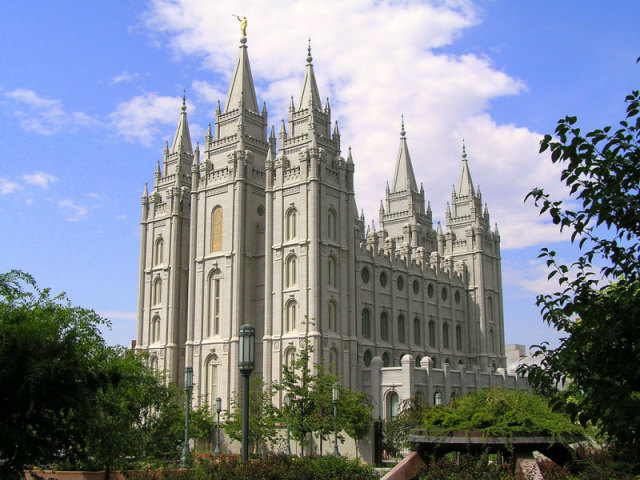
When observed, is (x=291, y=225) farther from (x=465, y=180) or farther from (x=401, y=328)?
(x=465, y=180)

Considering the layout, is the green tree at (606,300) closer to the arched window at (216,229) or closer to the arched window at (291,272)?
the arched window at (291,272)

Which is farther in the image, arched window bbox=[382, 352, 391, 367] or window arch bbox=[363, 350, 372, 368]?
arched window bbox=[382, 352, 391, 367]

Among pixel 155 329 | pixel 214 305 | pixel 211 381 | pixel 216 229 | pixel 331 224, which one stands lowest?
pixel 211 381

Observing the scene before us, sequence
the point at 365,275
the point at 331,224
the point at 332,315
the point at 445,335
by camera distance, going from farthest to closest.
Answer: the point at 445,335 → the point at 365,275 → the point at 331,224 → the point at 332,315

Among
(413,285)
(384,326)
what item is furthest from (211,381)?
(413,285)

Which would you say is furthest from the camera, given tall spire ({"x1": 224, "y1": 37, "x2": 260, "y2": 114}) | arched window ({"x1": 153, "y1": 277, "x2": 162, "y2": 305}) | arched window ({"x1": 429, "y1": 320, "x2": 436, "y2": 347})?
arched window ({"x1": 429, "y1": 320, "x2": 436, "y2": 347})

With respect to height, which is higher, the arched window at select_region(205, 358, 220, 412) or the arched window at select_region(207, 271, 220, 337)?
the arched window at select_region(207, 271, 220, 337)

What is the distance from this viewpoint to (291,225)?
48.3m

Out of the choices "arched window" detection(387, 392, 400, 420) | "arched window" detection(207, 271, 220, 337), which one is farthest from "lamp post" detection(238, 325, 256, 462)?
"arched window" detection(207, 271, 220, 337)

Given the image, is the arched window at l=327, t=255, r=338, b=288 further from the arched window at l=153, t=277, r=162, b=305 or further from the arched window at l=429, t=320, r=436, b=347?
the arched window at l=153, t=277, r=162, b=305

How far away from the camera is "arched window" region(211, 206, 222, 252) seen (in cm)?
5166

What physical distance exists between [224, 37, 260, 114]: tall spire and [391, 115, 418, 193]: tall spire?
19.9 meters

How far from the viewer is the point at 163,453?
29.4 metres

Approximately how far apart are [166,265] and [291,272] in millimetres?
13637
